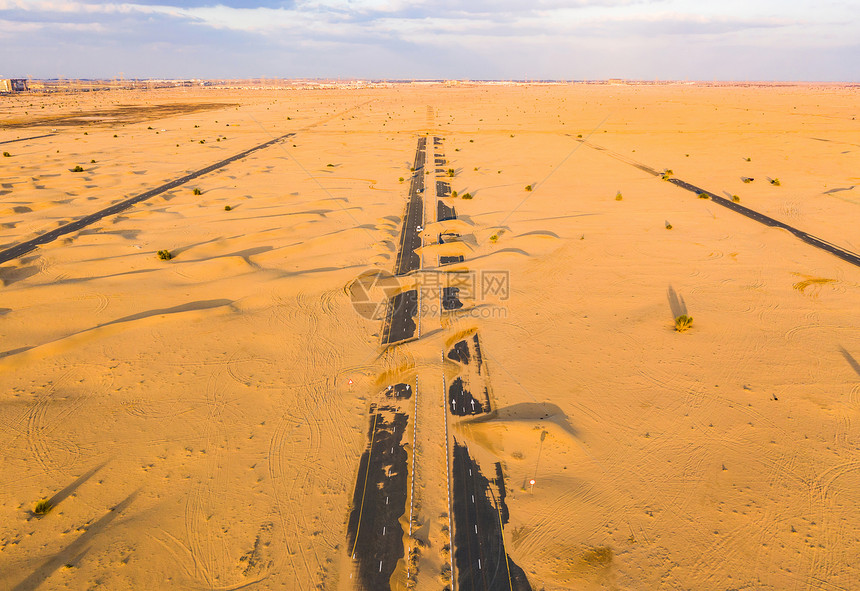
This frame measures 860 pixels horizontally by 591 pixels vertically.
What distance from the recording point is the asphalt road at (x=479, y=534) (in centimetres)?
1273

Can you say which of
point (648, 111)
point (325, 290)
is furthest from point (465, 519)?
point (648, 111)

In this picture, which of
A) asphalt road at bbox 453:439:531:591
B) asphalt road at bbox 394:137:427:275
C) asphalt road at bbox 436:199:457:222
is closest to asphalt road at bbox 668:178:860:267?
asphalt road at bbox 436:199:457:222

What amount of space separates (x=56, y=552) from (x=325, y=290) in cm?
1900

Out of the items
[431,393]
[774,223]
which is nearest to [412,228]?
[431,393]

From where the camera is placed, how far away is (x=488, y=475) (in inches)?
631

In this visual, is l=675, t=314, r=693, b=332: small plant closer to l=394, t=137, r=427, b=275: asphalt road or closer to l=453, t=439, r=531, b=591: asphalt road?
l=453, t=439, r=531, b=591: asphalt road

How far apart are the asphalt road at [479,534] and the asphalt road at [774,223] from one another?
38.5 meters

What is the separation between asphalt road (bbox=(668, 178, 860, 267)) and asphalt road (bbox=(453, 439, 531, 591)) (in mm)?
38503

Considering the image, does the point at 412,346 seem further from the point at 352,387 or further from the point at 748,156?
the point at 748,156

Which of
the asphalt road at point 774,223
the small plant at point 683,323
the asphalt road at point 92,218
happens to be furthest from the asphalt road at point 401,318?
the asphalt road at point 774,223

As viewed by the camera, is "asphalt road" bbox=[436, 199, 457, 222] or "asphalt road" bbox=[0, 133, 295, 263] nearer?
"asphalt road" bbox=[0, 133, 295, 263]

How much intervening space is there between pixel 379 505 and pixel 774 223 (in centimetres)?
4974

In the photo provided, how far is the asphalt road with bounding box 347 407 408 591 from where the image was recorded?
1314 centimetres

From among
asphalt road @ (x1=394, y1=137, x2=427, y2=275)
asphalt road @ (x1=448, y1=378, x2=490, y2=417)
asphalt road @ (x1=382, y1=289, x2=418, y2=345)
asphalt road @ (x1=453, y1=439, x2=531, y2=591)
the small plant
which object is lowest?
asphalt road @ (x1=453, y1=439, x2=531, y2=591)
